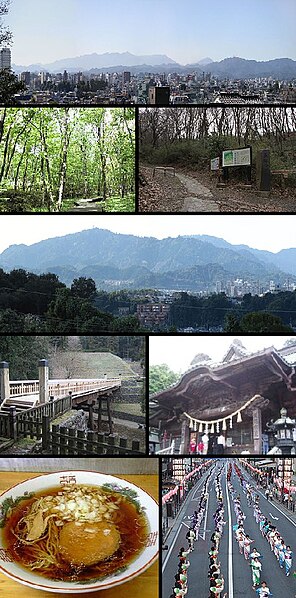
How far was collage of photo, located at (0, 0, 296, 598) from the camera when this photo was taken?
342 centimetres

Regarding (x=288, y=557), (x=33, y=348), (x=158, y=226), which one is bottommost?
(x=288, y=557)

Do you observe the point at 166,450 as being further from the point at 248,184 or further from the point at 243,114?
the point at 243,114

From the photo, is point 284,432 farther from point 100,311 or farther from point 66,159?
point 66,159

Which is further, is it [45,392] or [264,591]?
[45,392]

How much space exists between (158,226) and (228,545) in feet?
4.34

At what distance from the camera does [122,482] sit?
344cm

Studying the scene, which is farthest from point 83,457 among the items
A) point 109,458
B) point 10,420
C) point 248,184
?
point 248,184

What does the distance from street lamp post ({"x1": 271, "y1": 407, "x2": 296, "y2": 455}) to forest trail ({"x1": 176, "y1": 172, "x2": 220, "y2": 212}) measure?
35.0 inches

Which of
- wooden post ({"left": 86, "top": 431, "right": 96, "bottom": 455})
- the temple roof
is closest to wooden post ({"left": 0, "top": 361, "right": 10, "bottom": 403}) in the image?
wooden post ({"left": 86, "top": 431, "right": 96, "bottom": 455})

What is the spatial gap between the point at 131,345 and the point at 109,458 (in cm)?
47

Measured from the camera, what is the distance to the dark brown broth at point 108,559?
3.37 meters

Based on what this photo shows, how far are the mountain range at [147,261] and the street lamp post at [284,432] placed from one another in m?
0.56

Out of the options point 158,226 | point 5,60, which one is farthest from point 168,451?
point 5,60

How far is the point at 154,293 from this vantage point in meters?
3.46
